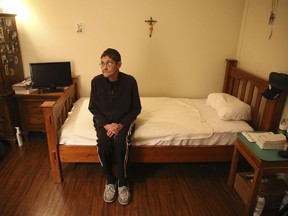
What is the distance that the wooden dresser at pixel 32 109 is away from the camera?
8.73 ft

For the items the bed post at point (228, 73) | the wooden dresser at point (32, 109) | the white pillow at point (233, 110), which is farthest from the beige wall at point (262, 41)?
the wooden dresser at point (32, 109)

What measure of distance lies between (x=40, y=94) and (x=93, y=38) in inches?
36.7

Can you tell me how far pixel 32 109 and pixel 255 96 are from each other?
261 centimetres

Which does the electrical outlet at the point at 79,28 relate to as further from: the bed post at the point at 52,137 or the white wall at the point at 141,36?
the bed post at the point at 52,137

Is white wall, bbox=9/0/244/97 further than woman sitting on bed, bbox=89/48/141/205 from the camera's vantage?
Yes

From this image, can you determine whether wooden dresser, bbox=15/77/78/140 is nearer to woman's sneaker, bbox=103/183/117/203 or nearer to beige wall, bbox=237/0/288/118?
woman's sneaker, bbox=103/183/117/203

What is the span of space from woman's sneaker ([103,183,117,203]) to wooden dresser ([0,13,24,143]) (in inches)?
60.3

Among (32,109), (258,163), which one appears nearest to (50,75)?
(32,109)

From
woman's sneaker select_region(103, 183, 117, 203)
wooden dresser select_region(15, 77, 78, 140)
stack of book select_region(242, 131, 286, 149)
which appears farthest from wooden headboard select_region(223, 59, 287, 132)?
→ wooden dresser select_region(15, 77, 78, 140)

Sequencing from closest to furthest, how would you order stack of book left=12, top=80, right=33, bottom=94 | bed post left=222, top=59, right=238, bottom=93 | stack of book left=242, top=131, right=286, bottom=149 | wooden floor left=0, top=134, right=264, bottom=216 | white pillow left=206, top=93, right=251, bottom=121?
stack of book left=242, top=131, right=286, bottom=149 < wooden floor left=0, top=134, right=264, bottom=216 < white pillow left=206, top=93, right=251, bottom=121 < stack of book left=12, top=80, right=33, bottom=94 < bed post left=222, top=59, right=238, bottom=93

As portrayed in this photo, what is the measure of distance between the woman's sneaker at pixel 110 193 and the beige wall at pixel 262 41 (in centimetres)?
169

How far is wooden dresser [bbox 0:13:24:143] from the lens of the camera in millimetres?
2523

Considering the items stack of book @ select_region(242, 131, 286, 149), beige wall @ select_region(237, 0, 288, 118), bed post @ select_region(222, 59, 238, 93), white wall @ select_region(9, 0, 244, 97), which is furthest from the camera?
bed post @ select_region(222, 59, 238, 93)

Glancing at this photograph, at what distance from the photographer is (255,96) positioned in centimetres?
256
